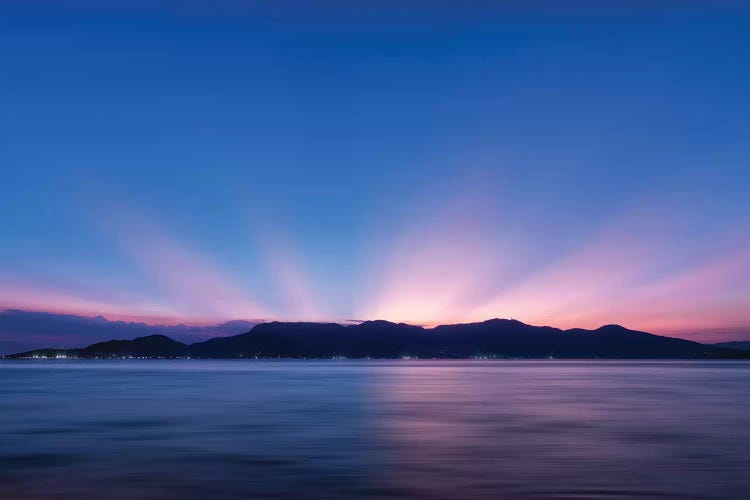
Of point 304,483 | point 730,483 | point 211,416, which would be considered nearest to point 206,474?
point 304,483

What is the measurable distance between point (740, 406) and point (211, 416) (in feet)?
105

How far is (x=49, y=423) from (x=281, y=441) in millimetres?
13647

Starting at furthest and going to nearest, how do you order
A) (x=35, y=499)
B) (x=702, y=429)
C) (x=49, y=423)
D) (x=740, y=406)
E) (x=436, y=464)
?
(x=740, y=406)
(x=49, y=423)
(x=702, y=429)
(x=436, y=464)
(x=35, y=499)

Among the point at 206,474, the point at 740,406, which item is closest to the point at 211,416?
the point at 206,474

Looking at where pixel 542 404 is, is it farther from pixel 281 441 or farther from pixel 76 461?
pixel 76 461

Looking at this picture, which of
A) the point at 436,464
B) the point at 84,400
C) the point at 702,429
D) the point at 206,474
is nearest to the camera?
the point at 206,474

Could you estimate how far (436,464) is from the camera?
19.8 m

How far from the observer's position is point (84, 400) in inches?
1875

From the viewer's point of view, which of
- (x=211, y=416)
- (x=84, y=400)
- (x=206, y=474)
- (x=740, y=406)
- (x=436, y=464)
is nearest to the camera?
(x=206, y=474)

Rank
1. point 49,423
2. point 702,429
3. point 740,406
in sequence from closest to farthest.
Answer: point 702,429, point 49,423, point 740,406

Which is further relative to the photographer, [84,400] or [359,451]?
[84,400]

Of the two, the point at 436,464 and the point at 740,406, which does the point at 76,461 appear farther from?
the point at 740,406

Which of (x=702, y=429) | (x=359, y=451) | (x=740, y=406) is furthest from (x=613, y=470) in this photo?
(x=740, y=406)

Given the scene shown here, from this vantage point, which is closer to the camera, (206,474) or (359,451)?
(206,474)
